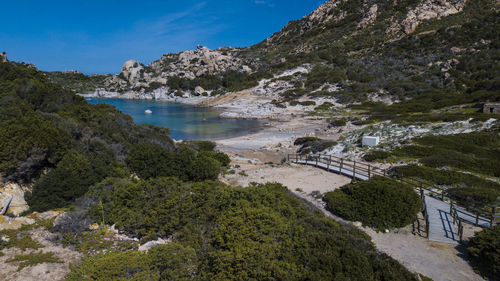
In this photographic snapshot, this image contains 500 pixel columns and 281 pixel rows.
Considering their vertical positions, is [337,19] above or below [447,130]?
above

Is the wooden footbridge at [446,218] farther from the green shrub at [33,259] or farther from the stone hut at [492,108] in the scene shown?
the stone hut at [492,108]

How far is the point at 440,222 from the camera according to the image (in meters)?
8.77

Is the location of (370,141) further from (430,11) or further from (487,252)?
(430,11)

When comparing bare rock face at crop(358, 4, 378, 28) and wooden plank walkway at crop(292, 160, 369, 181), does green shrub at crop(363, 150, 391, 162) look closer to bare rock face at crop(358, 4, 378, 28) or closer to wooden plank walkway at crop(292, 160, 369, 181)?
wooden plank walkway at crop(292, 160, 369, 181)

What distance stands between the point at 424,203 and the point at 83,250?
11630 mm

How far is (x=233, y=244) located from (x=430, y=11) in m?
99.0

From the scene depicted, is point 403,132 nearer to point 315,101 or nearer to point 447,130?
point 447,130

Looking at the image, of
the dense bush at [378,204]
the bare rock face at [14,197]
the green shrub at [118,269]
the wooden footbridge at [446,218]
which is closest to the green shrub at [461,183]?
the wooden footbridge at [446,218]

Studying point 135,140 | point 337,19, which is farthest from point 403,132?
point 337,19

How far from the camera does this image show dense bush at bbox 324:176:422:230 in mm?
8789

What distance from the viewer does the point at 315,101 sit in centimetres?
5634

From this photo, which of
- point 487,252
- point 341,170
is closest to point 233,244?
point 487,252

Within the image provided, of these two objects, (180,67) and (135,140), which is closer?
(135,140)

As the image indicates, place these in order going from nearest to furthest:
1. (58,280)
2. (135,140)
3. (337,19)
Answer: (58,280)
(135,140)
(337,19)
